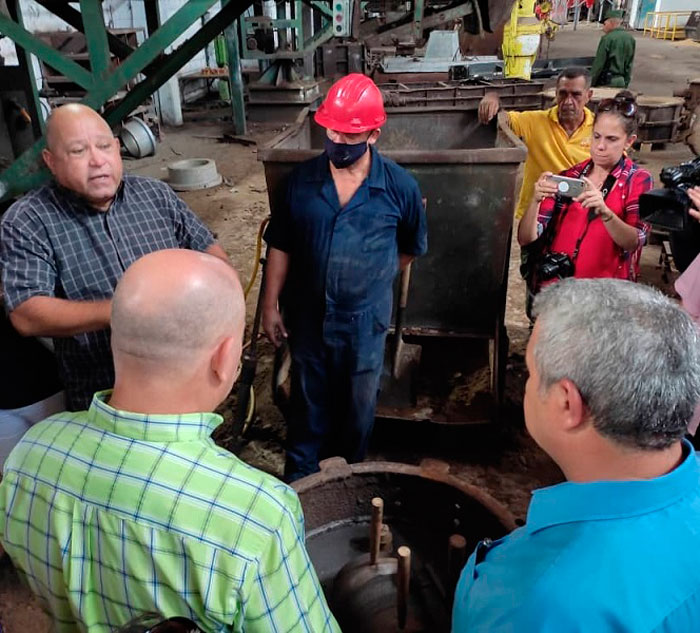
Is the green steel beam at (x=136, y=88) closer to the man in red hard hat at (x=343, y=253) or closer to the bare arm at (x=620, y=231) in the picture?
the man in red hard hat at (x=343, y=253)

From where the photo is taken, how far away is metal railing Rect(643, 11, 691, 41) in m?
26.1

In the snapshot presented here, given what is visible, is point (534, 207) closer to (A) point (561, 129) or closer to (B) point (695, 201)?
(B) point (695, 201)

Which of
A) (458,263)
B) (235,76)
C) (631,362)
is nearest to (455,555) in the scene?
(631,362)

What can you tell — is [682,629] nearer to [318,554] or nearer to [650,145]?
[318,554]

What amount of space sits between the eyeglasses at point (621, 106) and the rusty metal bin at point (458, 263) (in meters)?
0.42

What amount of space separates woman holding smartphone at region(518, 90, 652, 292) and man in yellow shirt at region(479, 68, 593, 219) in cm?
68

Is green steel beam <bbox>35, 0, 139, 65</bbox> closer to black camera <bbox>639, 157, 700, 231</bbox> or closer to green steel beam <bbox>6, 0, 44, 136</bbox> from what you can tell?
green steel beam <bbox>6, 0, 44, 136</bbox>

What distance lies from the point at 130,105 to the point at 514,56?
926 centimetres

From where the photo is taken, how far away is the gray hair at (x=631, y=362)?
3.31ft

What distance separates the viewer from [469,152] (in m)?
3.04

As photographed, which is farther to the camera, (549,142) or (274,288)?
(549,142)

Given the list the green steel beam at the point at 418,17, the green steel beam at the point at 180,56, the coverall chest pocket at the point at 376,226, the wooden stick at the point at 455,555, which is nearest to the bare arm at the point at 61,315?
the coverall chest pocket at the point at 376,226

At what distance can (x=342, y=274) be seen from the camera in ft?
8.22

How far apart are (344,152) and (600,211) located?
1.18m
